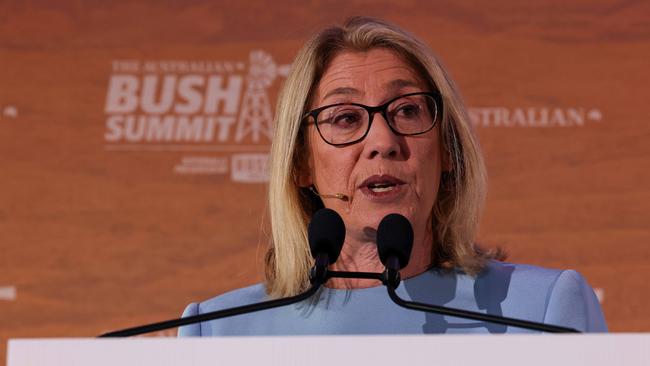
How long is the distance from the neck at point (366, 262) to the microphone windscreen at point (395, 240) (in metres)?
0.39

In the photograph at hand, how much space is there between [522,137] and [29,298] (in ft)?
4.90

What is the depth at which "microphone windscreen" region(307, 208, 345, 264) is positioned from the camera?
157 cm

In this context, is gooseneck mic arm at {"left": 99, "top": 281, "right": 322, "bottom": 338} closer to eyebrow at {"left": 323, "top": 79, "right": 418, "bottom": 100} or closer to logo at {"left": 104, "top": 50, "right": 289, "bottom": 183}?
eyebrow at {"left": 323, "top": 79, "right": 418, "bottom": 100}

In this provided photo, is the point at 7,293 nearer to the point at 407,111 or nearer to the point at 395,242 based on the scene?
the point at 407,111

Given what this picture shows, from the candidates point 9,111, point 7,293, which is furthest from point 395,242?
point 9,111

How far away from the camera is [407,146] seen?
1899mm

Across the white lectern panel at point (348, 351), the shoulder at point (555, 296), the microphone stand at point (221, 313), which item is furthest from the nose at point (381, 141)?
the white lectern panel at point (348, 351)

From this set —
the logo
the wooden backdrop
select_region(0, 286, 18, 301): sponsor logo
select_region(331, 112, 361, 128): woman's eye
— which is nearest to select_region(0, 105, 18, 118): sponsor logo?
the wooden backdrop

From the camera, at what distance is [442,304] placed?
190cm

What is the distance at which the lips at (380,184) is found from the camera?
1871 mm

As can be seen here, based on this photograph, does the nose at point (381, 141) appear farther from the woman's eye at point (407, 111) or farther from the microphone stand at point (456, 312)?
the microphone stand at point (456, 312)

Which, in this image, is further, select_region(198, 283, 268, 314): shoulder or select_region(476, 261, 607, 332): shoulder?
select_region(198, 283, 268, 314): shoulder

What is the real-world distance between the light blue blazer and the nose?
0.84ft

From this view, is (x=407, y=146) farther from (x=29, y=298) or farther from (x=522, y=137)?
(x=29, y=298)
